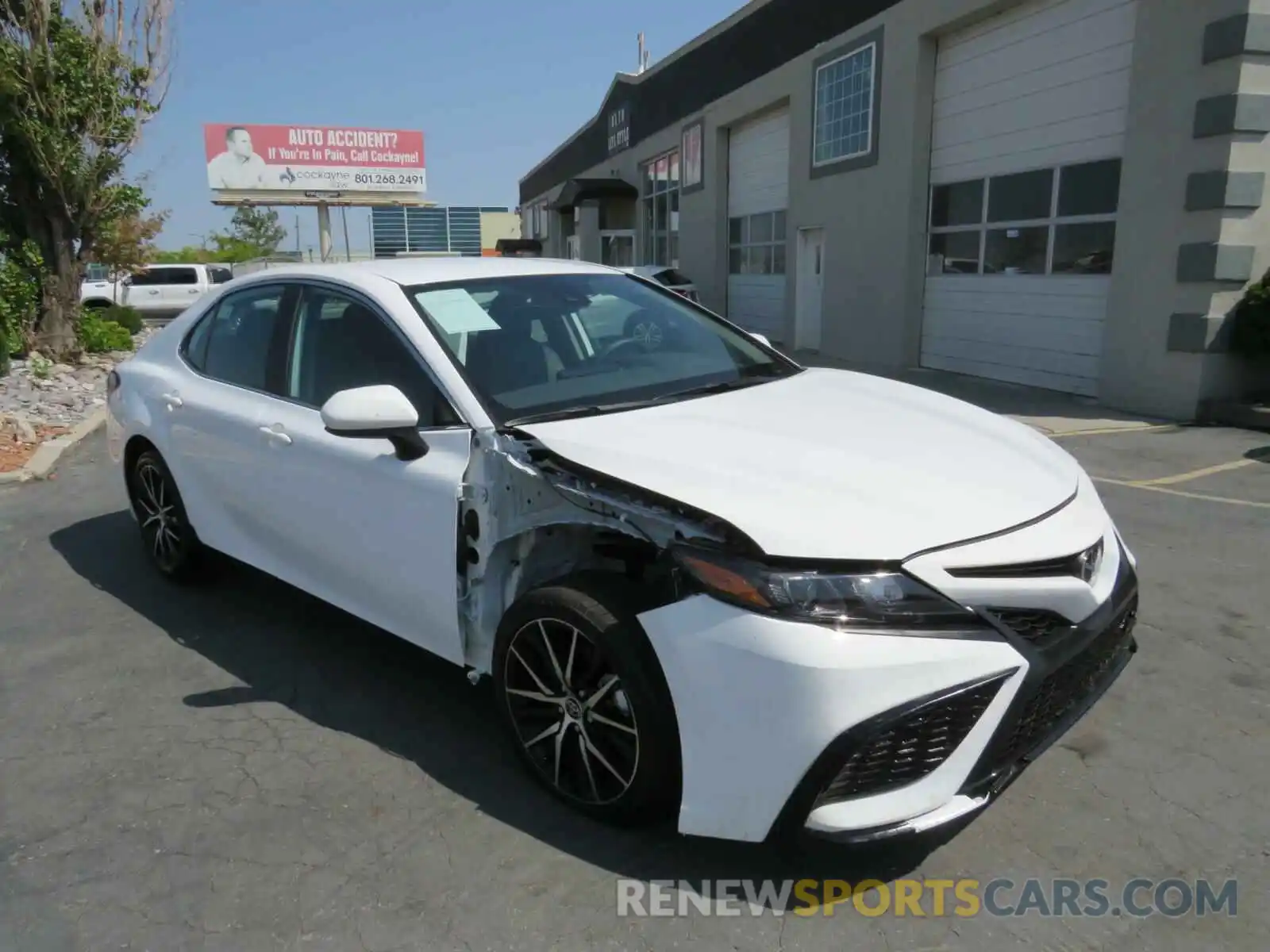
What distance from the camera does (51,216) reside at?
1315 centimetres

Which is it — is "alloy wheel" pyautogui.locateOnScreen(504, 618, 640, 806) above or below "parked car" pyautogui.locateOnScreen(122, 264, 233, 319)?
below

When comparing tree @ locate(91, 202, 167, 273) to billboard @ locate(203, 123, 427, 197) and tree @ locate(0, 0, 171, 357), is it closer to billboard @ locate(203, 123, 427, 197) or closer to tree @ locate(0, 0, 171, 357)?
tree @ locate(0, 0, 171, 357)

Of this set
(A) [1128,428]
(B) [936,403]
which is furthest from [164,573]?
(A) [1128,428]

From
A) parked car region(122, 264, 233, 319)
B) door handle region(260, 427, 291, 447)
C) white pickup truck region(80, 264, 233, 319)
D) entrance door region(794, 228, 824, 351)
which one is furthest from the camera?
parked car region(122, 264, 233, 319)

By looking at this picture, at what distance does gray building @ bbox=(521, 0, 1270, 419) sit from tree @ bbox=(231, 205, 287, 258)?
50.0 meters

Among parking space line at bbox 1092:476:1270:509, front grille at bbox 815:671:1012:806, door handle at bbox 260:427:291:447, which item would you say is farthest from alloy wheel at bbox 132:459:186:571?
parking space line at bbox 1092:476:1270:509

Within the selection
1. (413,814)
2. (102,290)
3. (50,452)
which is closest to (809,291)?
(50,452)

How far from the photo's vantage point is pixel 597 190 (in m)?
28.2

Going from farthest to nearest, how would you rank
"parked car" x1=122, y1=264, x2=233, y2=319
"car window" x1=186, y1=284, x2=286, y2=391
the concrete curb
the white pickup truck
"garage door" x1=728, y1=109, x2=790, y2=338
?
1. "parked car" x1=122, y1=264, x2=233, y2=319
2. the white pickup truck
3. "garage door" x1=728, y1=109, x2=790, y2=338
4. the concrete curb
5. "car window" x1=186, y1=284, x2=286, y2=391

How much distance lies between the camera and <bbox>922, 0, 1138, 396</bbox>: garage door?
32.8ft

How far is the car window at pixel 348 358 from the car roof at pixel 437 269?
0.15 m

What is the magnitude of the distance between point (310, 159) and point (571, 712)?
47.9 metres

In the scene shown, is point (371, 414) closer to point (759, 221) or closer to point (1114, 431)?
point (1114, 431)

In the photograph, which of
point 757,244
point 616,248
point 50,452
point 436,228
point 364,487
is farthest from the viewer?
point 436,228
